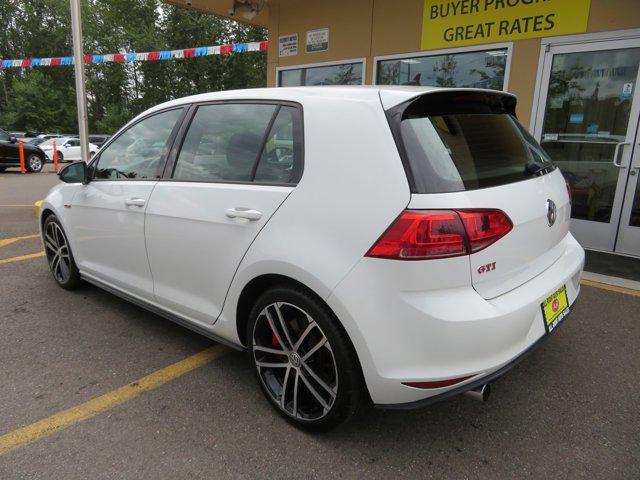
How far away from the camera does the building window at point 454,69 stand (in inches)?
245

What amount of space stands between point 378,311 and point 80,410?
1723mm

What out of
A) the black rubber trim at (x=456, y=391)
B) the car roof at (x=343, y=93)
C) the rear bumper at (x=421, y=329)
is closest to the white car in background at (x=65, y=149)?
the car roof at (x=343, y=93)

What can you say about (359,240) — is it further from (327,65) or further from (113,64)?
(113,64)

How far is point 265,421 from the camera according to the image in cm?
239

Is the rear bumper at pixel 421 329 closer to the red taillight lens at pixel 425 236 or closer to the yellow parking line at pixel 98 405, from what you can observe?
the red taillight lens at pixel 425 236

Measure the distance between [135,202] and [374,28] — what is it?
5.69 m

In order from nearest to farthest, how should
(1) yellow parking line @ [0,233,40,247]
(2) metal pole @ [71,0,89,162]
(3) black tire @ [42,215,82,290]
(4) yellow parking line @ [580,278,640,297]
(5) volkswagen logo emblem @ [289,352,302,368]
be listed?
(5) volkswagen logo emblem @ [289,352,302,368], (3) black tire @ [42,215,82,290], (4) yellow parking line @ [580,278,640,297], (1) yellow parking line @ [0,233,40,247], (2) metal pole @ [71,0,89,162]

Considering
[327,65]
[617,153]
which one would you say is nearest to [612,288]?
[617,153]

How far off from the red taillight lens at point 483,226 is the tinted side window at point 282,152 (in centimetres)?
81

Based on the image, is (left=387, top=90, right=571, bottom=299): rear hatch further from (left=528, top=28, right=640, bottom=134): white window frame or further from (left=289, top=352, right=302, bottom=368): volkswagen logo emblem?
(left=528, top=28, right=640, bottom=134): white window frame

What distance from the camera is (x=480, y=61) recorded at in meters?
6.34

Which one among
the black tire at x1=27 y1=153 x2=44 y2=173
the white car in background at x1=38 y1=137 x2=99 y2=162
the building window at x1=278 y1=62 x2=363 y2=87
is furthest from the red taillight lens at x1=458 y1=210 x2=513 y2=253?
the white car in background at x1=38 y1=137 x2=99 y2=162

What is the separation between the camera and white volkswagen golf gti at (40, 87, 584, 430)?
1.83 metres

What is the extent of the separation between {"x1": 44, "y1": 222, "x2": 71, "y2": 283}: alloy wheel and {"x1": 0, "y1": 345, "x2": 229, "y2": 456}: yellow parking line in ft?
5.81
